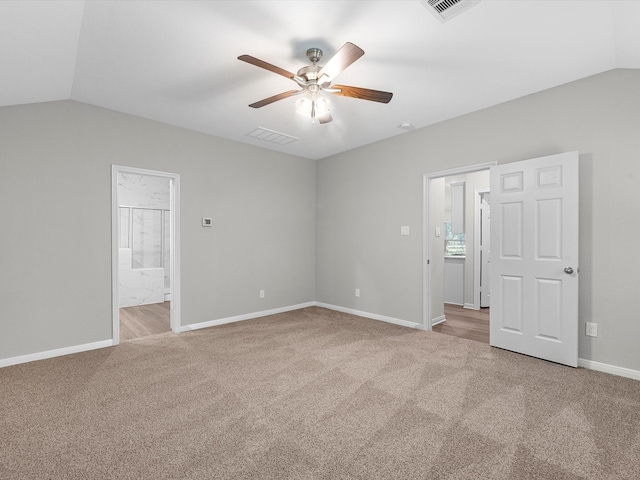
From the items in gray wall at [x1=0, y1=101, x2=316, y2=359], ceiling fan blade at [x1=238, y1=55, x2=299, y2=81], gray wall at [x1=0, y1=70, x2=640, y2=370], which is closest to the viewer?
ceiling fan blade at [x1=238, y1=55, x2=299, y2=81]

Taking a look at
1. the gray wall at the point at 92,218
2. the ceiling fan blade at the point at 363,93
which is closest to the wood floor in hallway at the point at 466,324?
the gray wall at the point at 92,218

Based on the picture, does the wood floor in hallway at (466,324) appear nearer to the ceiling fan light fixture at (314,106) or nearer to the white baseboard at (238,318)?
the white baseboard at (238,318)

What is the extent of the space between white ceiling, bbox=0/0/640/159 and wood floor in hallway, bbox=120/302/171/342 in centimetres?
277

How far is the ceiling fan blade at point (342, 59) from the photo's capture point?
6.49ft

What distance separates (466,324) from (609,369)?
183 centimetres

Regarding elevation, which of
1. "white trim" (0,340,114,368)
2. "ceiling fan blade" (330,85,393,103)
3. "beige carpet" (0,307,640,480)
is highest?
"ceiling fan blade" (330,85,393,103)

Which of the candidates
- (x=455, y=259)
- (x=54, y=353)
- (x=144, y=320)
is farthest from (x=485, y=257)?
(x=54, y=353)

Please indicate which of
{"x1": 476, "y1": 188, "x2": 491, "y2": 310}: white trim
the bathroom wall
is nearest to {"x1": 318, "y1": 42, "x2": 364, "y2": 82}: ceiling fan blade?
{"x1": 476, "y1": 188, "x2": 491, "y2": 310}: white trim

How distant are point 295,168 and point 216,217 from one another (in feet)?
5.48

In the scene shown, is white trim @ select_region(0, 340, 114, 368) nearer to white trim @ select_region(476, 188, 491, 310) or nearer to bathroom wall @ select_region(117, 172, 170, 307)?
bathroom wall @ select_region(117, 172, 170, 307)

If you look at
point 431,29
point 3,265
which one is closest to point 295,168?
point 431,29

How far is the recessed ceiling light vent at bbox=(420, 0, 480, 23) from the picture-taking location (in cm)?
192

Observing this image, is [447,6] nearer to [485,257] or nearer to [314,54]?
[314,54]

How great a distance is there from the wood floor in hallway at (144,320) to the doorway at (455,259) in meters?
3.66
